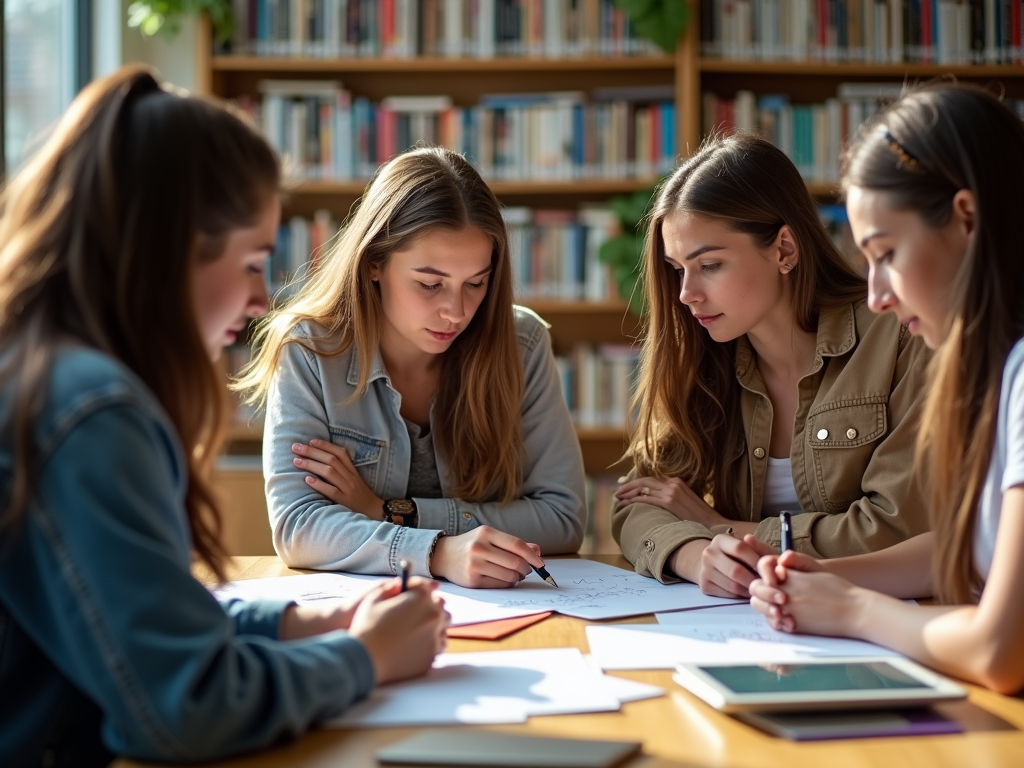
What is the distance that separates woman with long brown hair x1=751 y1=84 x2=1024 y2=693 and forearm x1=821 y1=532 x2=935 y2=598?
179 millimetres

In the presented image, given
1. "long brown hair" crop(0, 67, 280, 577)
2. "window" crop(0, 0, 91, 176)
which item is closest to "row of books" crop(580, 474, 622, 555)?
"window" crop(0, 0, 91, 176)

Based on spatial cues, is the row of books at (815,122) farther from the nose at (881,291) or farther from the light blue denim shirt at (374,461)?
the nose at (881,291)

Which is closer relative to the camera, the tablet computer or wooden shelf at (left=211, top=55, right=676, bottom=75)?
the tablet computer

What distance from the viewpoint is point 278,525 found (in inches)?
67.3

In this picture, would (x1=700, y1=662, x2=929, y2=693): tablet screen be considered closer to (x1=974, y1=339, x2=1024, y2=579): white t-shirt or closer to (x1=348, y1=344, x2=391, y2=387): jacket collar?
(x1=974, y1=339, x2=1024, y2=579): white t-shirt

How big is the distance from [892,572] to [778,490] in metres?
0.41

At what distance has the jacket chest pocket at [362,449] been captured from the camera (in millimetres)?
1828

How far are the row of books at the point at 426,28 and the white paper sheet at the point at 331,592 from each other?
2533 mm

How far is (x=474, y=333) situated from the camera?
1940mm

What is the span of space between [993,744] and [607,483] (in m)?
2.99

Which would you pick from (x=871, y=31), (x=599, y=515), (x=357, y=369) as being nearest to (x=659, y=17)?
(x=871, y=31)

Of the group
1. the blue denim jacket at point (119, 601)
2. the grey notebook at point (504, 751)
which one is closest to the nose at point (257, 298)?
the blue denim jacket at point (119, 601)

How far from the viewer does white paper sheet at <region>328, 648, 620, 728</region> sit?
976 millimetres

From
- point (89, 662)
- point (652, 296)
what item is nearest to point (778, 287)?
point (652, 296)
